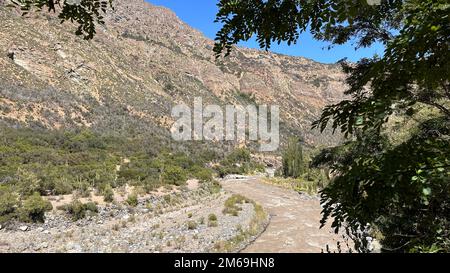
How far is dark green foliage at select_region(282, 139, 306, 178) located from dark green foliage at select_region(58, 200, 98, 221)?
32.4 m

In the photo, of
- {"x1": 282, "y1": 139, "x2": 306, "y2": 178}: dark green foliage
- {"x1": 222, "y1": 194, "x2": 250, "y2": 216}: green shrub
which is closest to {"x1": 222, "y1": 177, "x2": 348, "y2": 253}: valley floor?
{"x1": 222, "y1": 194, "x2": 250, "y2": 216}: green shrub

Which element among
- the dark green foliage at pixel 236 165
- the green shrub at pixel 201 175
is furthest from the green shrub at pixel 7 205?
the dark green foliage at pixel 236 165

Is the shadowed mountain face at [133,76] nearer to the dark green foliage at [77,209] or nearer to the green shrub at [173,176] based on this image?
the dark green foliage at [77,209]

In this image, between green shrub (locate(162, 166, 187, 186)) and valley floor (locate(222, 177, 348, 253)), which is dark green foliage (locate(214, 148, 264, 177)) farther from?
green shrub (locate(162, 166, 187, 186))

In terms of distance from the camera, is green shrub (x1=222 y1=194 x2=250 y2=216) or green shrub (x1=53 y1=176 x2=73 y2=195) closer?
green shrub (x1=53 y1=176 x2=73 y2=195)

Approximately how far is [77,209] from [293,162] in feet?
111

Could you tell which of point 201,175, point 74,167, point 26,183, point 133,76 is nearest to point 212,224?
point 26,183

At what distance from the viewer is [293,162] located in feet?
152

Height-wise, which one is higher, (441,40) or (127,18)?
(127,18)

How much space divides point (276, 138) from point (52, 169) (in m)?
54.5

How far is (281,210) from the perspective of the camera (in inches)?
915

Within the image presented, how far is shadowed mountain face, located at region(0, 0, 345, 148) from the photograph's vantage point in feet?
132
